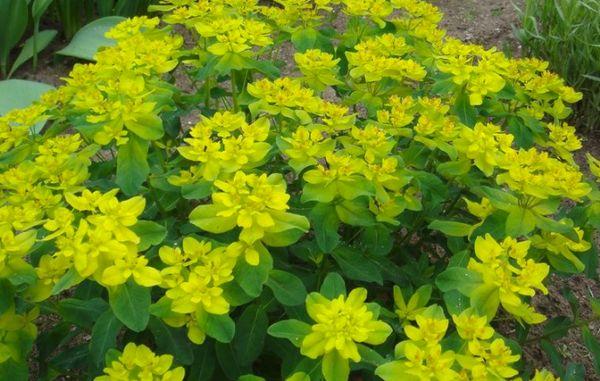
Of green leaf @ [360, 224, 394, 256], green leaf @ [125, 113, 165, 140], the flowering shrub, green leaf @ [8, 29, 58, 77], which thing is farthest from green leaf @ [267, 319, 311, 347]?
A: green leaf @ [8, 29, 58, 77]

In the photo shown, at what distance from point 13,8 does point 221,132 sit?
2.41m

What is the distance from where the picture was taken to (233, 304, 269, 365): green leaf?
1.40m

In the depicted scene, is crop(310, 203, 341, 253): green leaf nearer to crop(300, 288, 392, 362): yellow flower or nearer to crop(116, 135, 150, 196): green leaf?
crop(300, 288, 392, 362): yellow flower

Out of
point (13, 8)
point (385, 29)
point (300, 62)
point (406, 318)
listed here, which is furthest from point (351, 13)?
point (13, 8)

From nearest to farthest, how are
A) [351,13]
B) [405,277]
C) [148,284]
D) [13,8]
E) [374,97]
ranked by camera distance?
1. [148,284]
2. [405,277]
3. [374,97]
4. [351,13]
5. [13,8]

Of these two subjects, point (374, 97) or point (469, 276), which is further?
point (374, 97)

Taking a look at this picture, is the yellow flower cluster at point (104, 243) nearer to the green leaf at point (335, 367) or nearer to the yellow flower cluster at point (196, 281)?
the yellow flower cluster at point (196, 281)

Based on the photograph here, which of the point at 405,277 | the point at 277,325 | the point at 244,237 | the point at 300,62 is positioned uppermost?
the point at 300,62

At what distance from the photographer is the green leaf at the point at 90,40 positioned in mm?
3357

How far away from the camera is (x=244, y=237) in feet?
4.04

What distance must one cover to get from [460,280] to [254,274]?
15.2 inches

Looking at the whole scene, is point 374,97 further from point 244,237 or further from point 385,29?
point 244,237

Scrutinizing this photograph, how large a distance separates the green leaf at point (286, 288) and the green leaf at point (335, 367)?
0.51ft

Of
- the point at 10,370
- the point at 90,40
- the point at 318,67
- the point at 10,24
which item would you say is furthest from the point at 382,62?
the point at 10,24
